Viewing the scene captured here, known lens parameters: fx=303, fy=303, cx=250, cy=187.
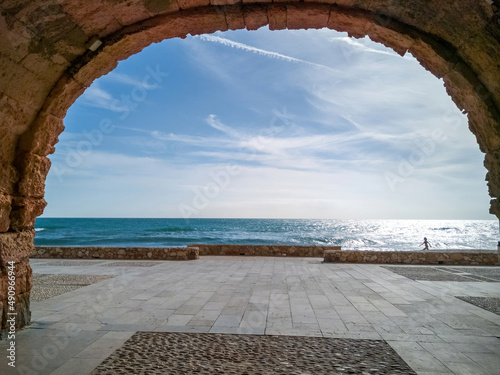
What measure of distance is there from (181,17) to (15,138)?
2.52 meters

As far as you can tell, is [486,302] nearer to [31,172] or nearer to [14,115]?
[31,172]

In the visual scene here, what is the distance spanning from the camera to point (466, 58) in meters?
3.16

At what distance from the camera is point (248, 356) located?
10.4 feet

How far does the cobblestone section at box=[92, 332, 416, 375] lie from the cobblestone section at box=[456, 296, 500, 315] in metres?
2.81

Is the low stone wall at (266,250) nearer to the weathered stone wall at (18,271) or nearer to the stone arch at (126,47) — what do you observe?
the weathered stone wall at (18,271)

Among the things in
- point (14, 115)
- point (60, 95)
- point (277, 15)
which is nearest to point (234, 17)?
point (277, 15)

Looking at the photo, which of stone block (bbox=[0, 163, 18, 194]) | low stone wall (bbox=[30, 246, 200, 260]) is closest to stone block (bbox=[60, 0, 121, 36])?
stone block (bbox=[0, 163, 18, 194])

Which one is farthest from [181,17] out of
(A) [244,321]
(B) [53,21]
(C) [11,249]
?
(A) [244,321]

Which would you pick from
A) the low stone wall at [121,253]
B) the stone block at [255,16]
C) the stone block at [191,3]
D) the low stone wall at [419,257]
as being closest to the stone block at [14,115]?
the stone block at [191,3]

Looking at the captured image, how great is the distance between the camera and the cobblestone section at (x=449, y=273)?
304 inches

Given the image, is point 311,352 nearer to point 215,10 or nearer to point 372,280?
point 215,10

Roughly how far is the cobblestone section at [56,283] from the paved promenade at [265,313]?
0.02 metres

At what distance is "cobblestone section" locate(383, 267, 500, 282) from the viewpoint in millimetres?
7715

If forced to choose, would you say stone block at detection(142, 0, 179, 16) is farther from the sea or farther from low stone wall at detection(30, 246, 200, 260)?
the sea
